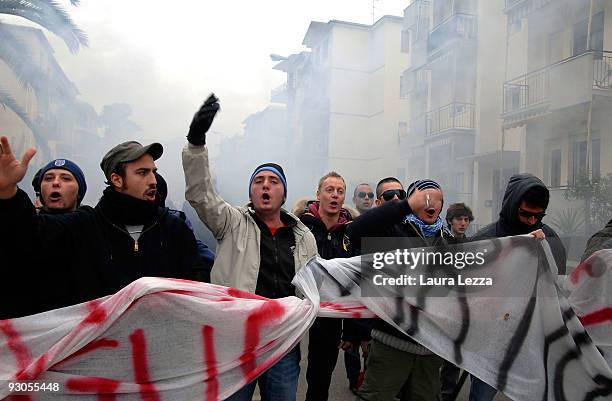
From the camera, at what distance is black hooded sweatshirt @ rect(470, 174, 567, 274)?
222 cm

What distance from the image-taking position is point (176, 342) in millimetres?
1727

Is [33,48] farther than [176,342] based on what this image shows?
Yes

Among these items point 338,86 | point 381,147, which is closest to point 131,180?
point 338,86

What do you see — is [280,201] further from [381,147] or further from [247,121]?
[381,147]

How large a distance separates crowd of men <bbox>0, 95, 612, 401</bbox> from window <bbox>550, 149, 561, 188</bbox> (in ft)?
26.9

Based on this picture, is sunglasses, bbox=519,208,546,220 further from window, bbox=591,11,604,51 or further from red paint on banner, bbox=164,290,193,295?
window, bbox=591,11,604,51

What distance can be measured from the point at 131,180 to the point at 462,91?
436 inches

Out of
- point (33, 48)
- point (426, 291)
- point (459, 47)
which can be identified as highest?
point (459, 47)

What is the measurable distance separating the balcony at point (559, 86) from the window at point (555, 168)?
87cm

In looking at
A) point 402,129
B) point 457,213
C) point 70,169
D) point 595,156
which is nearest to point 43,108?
point 457,213

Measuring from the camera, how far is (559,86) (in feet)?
30.4

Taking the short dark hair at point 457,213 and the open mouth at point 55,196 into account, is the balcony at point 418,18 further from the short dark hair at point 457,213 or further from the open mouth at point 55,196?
the open mouth at point 55,196

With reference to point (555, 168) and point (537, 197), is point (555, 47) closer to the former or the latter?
point (555, 168)

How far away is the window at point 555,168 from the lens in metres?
9.76
